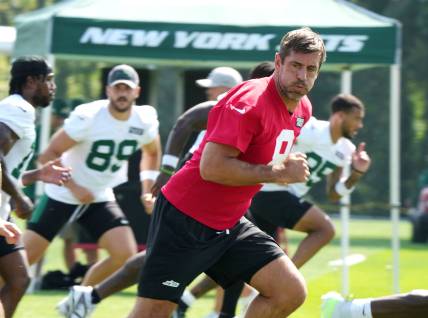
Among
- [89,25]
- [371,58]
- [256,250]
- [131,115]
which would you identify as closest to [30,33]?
[89,25]

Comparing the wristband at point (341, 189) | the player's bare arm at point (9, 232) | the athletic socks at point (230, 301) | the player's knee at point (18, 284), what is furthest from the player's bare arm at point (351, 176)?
the player's bare arm at point (9, 232)

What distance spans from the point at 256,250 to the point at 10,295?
156 centimetres

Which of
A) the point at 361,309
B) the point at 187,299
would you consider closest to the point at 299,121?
the point at 361,309

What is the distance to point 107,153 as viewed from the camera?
30.3 feet

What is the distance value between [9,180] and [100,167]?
7.27ft

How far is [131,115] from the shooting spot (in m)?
9.24

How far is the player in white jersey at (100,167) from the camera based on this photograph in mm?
9031

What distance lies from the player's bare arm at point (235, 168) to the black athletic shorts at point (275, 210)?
11.5 feet

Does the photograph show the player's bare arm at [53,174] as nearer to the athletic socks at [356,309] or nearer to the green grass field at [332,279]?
the athletic socks at [356,309]

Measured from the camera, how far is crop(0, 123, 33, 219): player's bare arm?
7074 mm

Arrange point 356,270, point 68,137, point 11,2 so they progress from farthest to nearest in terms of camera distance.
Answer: point 11,2 → point 356,270 → point 68,137

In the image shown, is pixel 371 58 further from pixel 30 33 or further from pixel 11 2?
pixel 11 2

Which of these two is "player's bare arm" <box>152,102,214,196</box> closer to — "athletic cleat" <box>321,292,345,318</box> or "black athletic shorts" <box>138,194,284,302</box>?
"athletic cleat" <box>321,292,345,318</box>

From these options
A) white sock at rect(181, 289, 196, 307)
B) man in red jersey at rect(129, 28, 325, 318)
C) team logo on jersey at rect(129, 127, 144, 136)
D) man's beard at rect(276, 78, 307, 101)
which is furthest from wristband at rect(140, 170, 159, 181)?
man's beard at rect(276, 78, 307, 101)
